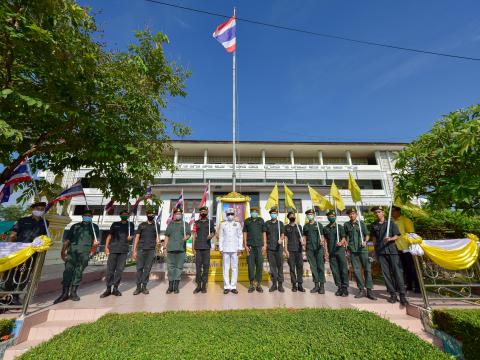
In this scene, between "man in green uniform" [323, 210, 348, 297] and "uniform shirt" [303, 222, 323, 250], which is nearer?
"man in green uniform" [323, 210, 348, 297]

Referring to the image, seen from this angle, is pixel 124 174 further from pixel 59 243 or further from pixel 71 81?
pixel 59 243

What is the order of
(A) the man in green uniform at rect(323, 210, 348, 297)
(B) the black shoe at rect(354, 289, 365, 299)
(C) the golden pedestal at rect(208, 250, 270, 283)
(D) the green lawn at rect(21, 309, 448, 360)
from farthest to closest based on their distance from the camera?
(C) the golden pedestal at rect(208, 250, 270, 283) → (A) the man in green uniform at rect(323, 210, 348, 297) → (B) the black shoe at rect(354, 289, 365, 299) → (D) the green lawn at rect(21, 309, 448, 360)

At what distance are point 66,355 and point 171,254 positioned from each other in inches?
148

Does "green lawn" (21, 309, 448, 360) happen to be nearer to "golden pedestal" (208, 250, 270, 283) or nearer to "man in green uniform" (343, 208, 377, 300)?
"man in green uniform" (343, 208, 377, 300)

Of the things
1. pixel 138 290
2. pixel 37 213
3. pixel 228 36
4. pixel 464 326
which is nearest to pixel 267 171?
pixel 228 36

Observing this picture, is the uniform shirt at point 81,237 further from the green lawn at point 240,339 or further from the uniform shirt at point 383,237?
the uniform shirt at point 383,237

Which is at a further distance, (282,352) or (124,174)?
(124,174)

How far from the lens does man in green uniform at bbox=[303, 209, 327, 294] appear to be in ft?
18.7

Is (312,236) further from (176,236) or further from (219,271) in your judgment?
(176,236)

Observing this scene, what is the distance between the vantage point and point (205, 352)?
7.74ft

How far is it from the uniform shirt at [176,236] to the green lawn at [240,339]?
2.56 meters

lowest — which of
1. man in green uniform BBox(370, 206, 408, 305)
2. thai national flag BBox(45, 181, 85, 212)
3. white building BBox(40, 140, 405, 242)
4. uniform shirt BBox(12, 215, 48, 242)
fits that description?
man in green uniform BBox(370, 206, 408, 305)

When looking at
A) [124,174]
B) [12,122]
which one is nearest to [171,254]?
[124,174]

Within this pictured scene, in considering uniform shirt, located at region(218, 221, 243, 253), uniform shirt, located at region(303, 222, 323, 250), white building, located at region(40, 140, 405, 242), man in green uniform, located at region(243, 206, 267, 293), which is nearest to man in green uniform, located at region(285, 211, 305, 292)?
uniform shirt, located at region(303, 222, 323, 250)
